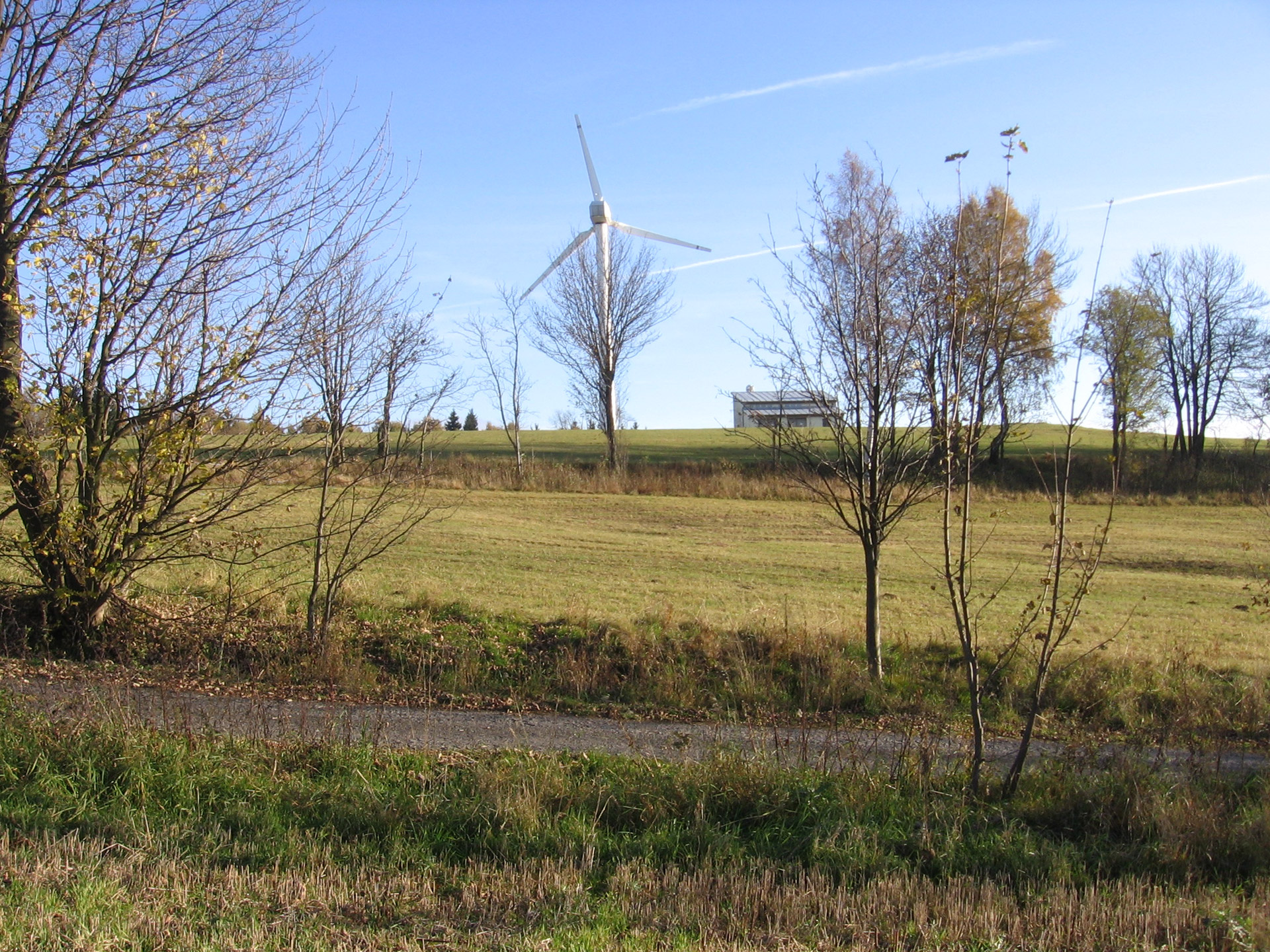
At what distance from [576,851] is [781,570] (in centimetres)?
1675

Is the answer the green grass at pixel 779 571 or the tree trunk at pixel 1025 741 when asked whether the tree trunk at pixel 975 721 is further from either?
the green grass at pixel 779 571

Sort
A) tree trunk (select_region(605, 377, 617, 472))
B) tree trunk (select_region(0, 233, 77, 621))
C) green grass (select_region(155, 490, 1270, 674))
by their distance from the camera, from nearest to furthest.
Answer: tree trunk (select_region(0, 233, 77, 621)) → green grass (select_region(155, 490, 1270, 674)) → tree trunk (select_region(605, 377, 617, 472))

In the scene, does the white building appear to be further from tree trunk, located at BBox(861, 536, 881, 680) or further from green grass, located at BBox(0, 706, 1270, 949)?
green grass, located at BBox(0, 706, 1270, 949)

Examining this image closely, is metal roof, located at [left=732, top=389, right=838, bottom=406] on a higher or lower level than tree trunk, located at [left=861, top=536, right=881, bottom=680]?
higher

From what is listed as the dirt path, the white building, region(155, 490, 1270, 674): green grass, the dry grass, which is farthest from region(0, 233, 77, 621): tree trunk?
the white building

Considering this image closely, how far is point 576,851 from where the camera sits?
5.61 metres

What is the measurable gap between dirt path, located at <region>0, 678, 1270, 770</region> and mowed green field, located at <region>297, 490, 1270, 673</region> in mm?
2237

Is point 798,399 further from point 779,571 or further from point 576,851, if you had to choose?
point 779,571

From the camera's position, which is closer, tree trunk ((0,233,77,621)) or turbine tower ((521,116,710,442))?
tree trunk ((0,233,77,621))

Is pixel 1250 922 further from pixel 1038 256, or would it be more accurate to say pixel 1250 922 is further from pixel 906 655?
pixel 1038 256

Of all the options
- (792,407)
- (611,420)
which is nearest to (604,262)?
(611,420)

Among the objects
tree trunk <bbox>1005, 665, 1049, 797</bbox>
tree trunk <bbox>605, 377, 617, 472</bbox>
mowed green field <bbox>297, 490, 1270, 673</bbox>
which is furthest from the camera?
tree trunk <bbox>605, 377, 617, 472</bbox>

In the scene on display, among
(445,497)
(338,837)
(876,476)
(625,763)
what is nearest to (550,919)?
(338,837)

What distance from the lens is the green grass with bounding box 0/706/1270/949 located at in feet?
14.9
